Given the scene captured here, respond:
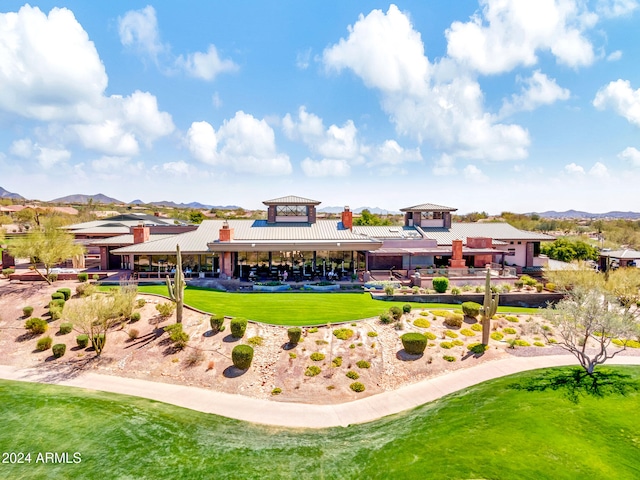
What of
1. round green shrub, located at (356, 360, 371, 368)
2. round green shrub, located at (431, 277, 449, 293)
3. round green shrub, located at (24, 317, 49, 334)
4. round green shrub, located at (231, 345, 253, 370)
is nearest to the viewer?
round green shrub, located at (231, 345, 253, 370)

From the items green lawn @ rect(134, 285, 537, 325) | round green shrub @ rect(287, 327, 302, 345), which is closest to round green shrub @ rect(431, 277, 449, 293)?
green lawn @ rect(134, 285, 537, 325)

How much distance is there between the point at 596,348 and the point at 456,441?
17.6 meters

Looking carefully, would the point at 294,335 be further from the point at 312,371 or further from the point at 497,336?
the point at 497,336

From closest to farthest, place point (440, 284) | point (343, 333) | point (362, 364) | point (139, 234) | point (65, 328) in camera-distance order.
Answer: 1. point (362, 364)
2. point (343, 333)
3. point (65, 328)
4. point (440, 284)
5. point (139, 234)

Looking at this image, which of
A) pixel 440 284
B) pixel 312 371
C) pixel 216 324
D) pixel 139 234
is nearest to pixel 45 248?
pixel 139 234

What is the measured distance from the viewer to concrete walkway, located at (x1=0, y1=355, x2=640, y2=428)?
657 inches

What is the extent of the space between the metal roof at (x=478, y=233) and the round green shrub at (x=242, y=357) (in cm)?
3143

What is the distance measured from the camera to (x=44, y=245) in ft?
105

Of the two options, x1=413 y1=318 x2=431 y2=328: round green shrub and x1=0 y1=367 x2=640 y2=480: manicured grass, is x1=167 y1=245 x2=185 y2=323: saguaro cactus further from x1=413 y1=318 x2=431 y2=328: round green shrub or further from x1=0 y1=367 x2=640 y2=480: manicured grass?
x1=413 y1=318 x2=431 y2=328: round green shrub

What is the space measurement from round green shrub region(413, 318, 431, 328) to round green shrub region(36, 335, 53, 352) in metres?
26.5

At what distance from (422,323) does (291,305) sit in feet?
35.8

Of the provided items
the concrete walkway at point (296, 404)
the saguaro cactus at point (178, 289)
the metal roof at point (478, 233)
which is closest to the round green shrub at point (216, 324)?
the saguaro cactus at point (178, 289)

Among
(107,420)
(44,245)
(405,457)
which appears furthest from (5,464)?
(44,245)

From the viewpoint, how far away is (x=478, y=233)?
47250 mm
